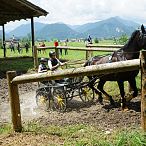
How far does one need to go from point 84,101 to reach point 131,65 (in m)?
5.61

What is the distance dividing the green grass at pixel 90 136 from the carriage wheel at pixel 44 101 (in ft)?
9.48

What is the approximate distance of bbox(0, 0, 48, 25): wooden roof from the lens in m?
20.7

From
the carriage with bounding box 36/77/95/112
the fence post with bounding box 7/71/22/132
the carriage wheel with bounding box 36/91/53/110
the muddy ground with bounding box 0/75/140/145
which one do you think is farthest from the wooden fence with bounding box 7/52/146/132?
the carriage wheel with bounding box 36/91/53/110

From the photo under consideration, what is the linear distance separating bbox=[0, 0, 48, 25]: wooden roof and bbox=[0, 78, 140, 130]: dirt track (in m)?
9.85

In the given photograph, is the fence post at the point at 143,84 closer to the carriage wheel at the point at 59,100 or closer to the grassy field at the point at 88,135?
the grassy field at the point at 88,135

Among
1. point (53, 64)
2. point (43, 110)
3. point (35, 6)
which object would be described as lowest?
point (43, 110)

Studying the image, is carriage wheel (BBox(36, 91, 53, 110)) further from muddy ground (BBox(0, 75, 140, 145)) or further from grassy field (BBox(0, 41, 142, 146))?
grassy field (BBox(0, 41, 142, 146))

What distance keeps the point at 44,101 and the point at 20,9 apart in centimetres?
1332

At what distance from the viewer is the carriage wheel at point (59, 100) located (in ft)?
32.8

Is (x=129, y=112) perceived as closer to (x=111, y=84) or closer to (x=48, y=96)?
(x=48, y=96)

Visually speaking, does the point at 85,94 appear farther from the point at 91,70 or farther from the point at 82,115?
the point at 91,70

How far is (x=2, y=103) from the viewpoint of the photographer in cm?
1120

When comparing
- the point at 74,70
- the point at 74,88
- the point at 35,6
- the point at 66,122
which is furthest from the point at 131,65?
the point at 35,6

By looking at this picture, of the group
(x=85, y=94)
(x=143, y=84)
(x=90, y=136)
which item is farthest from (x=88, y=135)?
(x=85, y=94)
